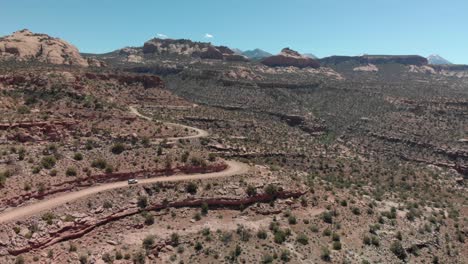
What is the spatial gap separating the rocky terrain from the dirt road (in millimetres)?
180

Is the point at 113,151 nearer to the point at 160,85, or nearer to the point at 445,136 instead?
the point at 160,85

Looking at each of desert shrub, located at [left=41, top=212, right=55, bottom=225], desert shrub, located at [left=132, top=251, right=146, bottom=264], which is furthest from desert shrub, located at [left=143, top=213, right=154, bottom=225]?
desert shrub, located at [left=41, top=212, right=55, bottom=225]

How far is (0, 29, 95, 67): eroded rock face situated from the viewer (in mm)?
102562

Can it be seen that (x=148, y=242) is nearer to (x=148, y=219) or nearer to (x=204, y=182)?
(x=148, y=219)

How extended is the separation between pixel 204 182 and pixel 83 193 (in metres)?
11.5

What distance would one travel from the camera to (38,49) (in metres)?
112

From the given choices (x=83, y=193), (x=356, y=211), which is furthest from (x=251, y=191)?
(x=83, y=193)

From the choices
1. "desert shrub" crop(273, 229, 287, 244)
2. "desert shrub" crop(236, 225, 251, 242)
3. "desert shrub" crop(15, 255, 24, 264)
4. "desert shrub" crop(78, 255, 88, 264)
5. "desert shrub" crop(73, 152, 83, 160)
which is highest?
"desert shrub" crop(73, 152, 83, 160)

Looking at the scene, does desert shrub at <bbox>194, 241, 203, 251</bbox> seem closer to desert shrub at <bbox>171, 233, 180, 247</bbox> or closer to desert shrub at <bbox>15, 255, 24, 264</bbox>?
desert shrub at <bbox>171, 233, 180, 247</bbox>

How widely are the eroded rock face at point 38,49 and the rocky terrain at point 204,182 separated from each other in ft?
97.3

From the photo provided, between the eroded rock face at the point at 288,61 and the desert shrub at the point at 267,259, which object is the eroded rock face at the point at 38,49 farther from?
the eroded rock face at the point at 288,61

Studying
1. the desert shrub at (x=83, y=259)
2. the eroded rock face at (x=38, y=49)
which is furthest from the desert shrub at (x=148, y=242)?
the eroded rock face at (x=38, y=49)

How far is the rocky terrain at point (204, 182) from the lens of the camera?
3319cm

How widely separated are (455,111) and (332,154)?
127 ft
